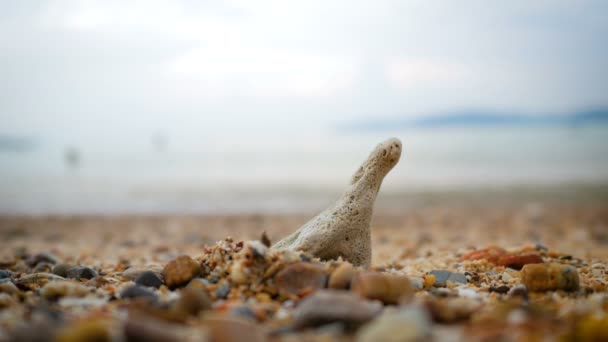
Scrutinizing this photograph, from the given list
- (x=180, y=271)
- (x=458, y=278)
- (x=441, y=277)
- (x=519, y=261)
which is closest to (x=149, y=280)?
(x=180, y=271)

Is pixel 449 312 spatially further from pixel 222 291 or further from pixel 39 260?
pixel 39 260

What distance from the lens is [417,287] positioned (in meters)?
4.05

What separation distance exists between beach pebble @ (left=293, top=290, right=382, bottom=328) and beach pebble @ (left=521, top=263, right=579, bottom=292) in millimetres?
1729

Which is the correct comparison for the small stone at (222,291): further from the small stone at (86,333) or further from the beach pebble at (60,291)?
the small stone at (86,333)

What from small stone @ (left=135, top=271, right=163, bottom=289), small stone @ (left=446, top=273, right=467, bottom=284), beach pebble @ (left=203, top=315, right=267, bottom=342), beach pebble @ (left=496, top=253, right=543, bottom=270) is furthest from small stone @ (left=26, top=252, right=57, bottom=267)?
beach pebble @ (left=496, top=253, right=543, bottom=270)

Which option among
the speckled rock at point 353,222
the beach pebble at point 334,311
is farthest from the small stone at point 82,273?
the beach pebble at point 334,311

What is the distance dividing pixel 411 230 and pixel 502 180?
1759 cm

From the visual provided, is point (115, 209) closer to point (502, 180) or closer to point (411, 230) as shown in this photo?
point (411, 230)

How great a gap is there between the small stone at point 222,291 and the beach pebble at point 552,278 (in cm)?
254

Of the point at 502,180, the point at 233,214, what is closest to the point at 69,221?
the point at 233,214

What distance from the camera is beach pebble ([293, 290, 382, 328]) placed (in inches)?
108

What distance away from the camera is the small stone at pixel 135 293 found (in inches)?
140

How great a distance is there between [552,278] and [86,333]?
3515mm

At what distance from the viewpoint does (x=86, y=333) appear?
230cm
